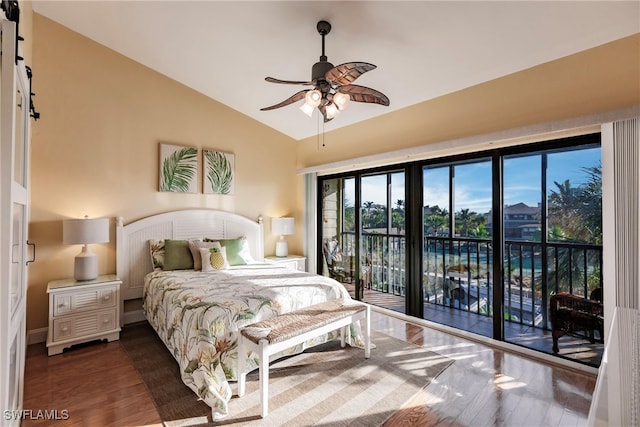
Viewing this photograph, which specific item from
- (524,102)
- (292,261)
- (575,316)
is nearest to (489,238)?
(575,316)

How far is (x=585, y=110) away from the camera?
246 cm

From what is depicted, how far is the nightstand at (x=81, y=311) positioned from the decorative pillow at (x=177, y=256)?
1.74 ft

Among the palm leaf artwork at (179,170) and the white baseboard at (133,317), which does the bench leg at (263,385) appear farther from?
the palm leaf artwork at (179,170)

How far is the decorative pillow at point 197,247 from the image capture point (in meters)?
3.56

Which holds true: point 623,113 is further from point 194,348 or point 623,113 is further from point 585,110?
point 194,348

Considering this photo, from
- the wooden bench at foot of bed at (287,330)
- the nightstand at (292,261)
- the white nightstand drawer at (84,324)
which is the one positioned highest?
the nightstand at (292,261)

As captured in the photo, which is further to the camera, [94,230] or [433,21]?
[94,230]

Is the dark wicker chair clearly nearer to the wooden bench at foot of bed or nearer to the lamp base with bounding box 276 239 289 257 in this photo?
the wooden bench at foot of bed

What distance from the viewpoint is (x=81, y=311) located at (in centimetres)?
296

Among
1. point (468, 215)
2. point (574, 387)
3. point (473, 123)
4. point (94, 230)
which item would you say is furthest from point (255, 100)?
point (574, 387)

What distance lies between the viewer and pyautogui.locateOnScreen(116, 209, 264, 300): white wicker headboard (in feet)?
11.6

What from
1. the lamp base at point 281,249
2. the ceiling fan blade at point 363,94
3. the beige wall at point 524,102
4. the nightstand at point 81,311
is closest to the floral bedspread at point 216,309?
the nightstand at point 81,311

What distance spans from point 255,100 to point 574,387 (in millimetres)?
4430

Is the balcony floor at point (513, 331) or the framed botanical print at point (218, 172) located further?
the framed botanical print at point (218, 172)
